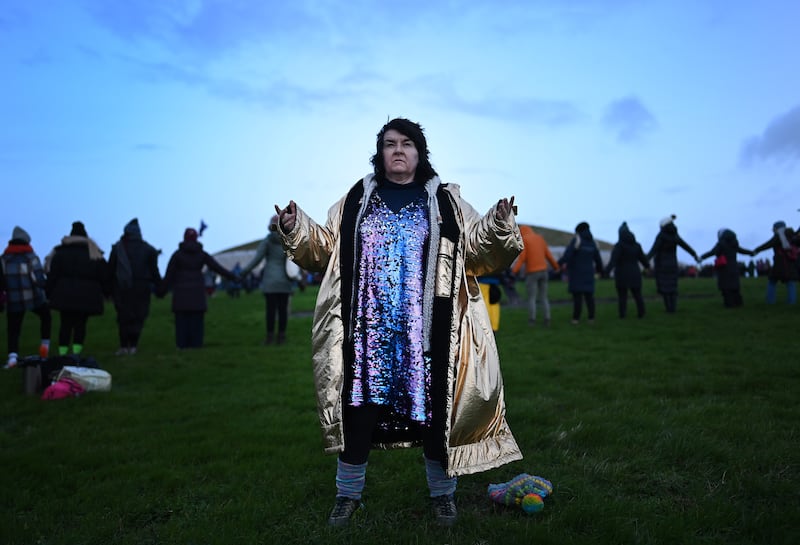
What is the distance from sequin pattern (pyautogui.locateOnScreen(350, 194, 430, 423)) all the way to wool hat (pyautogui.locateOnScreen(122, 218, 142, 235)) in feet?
29.9

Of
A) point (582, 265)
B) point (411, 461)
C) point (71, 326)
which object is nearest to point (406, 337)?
point (411, 461)

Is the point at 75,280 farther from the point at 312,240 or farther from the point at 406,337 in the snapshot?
the point at 406,337

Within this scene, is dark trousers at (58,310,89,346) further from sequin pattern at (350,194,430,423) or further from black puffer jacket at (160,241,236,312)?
sequin pattern at (350,194,430,423)

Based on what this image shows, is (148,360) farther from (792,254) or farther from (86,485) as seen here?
(792,254)

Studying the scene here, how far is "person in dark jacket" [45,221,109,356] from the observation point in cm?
988

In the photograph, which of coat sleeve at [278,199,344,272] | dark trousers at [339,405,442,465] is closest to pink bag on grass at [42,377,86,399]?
coat sleeve at [278,199,344,272]

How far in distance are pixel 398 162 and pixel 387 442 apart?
172cm

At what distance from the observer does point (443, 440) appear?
3.59 meters

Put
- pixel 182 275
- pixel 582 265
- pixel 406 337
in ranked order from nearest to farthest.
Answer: pixel 406 337
pixel 182 275
pixel 582 265

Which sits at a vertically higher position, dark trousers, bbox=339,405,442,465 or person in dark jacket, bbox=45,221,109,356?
person in dark jacket, bbox=45,221,109,356

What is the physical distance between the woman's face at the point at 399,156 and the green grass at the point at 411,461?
6.86 feet

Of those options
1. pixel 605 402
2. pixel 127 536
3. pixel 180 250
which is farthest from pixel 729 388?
pixel 180 250

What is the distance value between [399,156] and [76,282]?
26.4 ft

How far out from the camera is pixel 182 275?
12148 mm
